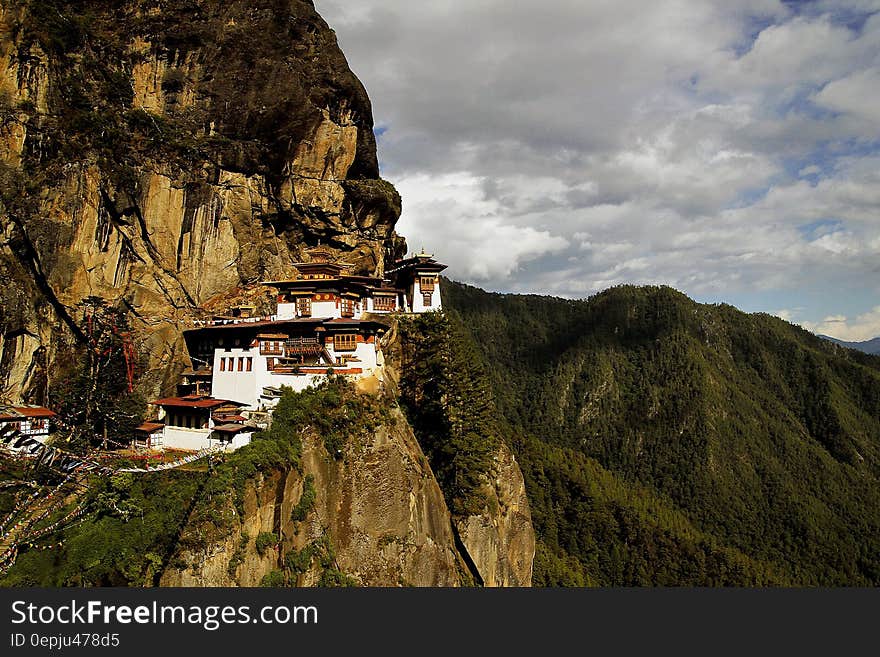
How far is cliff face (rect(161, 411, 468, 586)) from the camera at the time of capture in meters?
26.7

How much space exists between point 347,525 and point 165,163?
1404 inches

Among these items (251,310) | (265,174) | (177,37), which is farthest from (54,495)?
(177,37)

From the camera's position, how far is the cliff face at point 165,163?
42062 mm

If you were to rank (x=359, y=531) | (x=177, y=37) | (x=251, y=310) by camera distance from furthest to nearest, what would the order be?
1. (x=177, y=37)
2. (x=251, y=310)
3. (x=359, y=531)

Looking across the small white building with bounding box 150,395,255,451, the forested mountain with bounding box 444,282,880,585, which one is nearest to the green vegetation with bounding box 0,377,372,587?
the small white building with bounding box 150,395,255,451

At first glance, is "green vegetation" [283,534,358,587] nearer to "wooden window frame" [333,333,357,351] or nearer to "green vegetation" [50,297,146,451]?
"wooden window frame" [333,333,357,351]

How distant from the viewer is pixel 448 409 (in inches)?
1823

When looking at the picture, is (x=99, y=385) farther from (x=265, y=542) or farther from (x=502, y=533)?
(x=502, y=533)

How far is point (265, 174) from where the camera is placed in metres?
55.3

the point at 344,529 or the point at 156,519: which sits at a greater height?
the point at 156,519

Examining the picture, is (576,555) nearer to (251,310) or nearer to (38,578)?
(251,310)

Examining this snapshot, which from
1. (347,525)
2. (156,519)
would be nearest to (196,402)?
(156,519)

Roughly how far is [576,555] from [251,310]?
76179 mm

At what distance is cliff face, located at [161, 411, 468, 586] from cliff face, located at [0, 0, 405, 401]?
20163 millimetres
